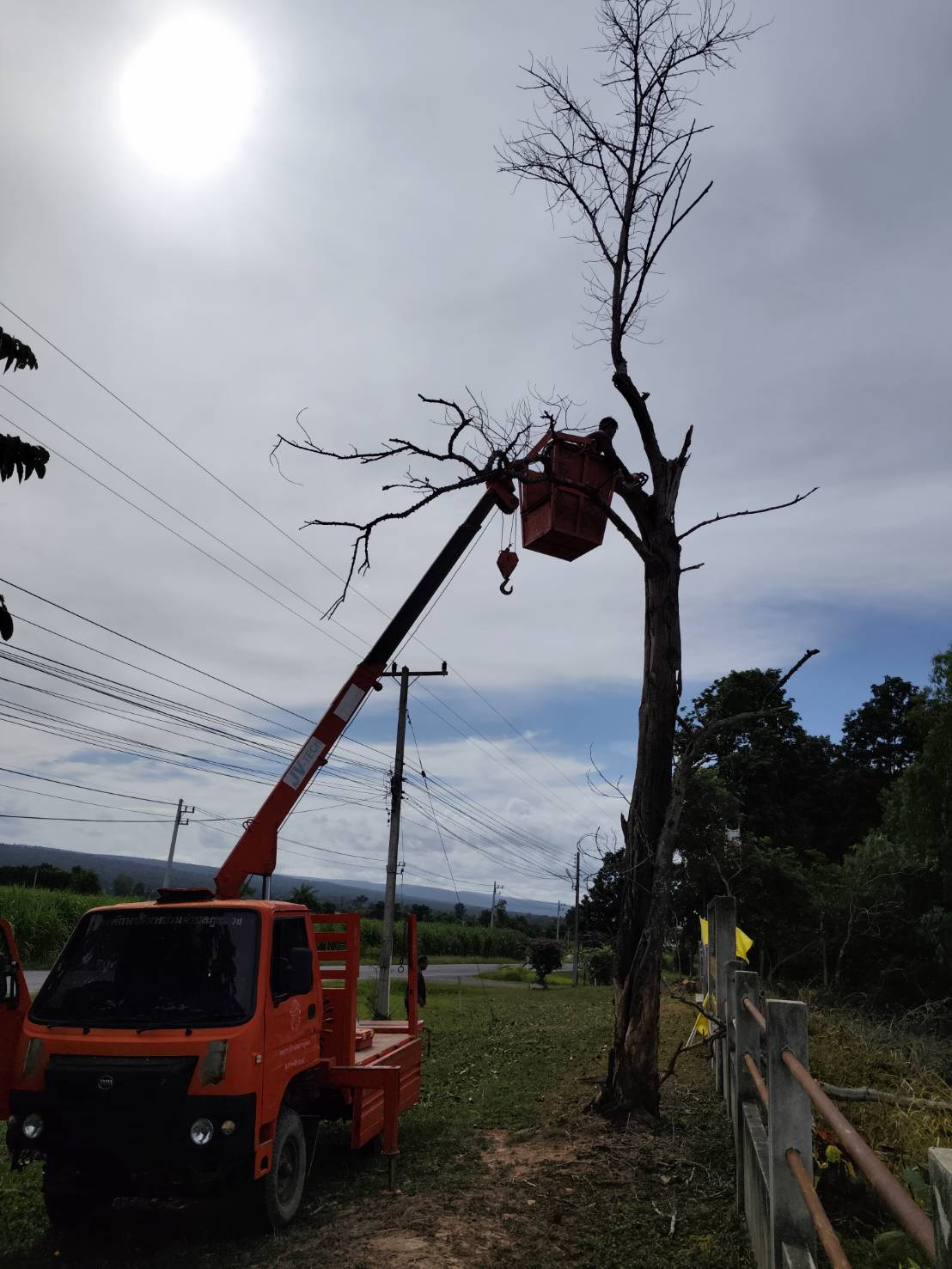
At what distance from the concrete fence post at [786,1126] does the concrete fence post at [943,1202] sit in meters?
2.15

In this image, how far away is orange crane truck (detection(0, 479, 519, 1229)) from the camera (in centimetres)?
581

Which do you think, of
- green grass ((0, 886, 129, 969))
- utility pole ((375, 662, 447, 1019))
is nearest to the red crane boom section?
utility pole ((375, 662, 447, 1019))

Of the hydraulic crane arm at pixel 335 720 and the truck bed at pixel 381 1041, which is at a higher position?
the hydraulic crane arm at pixel 335 720

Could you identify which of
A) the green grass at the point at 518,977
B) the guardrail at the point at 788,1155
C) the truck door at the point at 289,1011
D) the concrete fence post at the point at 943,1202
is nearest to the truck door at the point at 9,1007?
the truck door at the point at 289,1011

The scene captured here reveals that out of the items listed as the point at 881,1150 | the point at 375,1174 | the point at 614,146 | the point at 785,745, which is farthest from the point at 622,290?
the point at 785,745

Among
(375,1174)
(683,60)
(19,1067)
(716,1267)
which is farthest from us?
(683,60)

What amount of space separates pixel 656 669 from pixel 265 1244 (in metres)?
6.09

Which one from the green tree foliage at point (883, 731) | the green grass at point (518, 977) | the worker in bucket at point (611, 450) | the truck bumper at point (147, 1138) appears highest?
the green tree foliage at point (883, 731)

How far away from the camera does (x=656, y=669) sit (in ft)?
32.3

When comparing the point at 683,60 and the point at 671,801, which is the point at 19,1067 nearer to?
the point at 671,801

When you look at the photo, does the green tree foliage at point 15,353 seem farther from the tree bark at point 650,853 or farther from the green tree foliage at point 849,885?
the green tree foliage at point 849,885

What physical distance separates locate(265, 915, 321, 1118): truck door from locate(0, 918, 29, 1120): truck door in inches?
67.9

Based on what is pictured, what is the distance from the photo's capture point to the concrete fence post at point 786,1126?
394 centimetres

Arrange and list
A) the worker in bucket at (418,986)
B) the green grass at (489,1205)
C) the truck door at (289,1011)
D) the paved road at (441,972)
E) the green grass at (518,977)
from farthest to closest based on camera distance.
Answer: the green grass at (518,977) < the paved road at (441,972) < the worker in bucket at (418,986) < the truck door at (289,1011) < the green grass at (489,1205)
